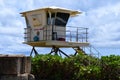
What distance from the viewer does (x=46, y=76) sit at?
62.9 feet

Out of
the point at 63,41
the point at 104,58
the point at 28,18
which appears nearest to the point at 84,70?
the point at 104,58

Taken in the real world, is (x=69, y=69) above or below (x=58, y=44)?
below

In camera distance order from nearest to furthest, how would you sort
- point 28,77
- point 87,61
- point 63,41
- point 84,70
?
point 28,77, point 84,70, point 87,61, point 63,41

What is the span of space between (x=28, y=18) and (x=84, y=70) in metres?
15.9

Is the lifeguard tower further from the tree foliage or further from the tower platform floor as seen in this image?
the tree foliage

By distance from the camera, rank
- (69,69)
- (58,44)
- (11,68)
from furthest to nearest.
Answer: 1. (58,44)
2. (69,69)
3. (11,68)

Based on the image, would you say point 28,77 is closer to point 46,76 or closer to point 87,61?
point 46,76

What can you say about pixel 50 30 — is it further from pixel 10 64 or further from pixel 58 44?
pixel 10 64

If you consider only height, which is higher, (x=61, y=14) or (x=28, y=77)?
(x=61, y=14)

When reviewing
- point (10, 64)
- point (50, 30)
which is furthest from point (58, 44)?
point (10, 64)

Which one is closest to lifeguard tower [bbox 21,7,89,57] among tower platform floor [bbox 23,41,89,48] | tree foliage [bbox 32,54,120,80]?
tower platform floor [bbox 23,41,89,48]

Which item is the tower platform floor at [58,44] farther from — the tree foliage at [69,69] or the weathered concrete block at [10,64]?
the weathered concrete block at [10,64]

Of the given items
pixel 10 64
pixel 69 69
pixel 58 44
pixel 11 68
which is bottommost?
pixel 69 69

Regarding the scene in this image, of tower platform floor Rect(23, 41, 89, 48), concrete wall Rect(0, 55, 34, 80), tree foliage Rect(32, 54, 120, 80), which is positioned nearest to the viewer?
concrete wall Rect(0, 55, 34, 80)
